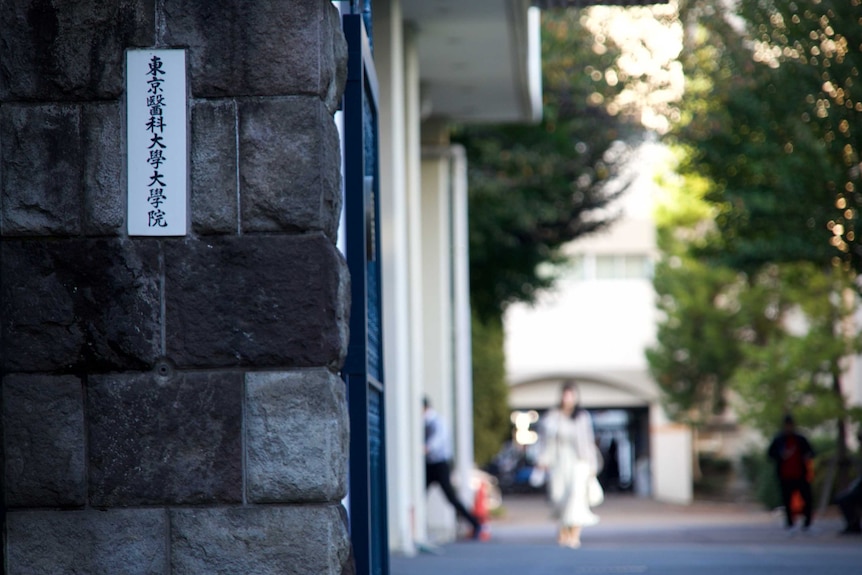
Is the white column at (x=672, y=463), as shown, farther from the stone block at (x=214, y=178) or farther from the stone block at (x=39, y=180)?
the stone block at (x=39, y=180)

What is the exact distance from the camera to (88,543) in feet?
14.0

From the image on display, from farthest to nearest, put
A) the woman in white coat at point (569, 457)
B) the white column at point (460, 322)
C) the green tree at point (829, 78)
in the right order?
the white column at point (460, 322)
the woman in white coat at point (569, 457)
the green tree at point (829, 78)

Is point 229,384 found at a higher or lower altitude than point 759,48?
lower

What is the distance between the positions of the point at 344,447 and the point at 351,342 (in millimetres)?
548

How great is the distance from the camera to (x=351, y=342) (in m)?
4.89

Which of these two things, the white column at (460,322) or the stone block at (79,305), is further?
the white column at (460,322)

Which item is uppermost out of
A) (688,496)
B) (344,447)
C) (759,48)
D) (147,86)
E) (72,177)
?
(759,48)

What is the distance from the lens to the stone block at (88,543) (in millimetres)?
4270

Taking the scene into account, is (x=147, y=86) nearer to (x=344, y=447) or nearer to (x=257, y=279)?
(x=257, y=279)

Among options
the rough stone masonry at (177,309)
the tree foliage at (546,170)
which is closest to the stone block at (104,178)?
the rough stone masonry at (177,309)

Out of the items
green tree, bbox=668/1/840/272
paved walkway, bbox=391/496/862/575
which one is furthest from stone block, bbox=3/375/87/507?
green tree, bbox=668/1/840/272

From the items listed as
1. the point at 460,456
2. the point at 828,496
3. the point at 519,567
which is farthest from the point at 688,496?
the point at 519,567

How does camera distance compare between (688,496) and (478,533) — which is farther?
(688,496)

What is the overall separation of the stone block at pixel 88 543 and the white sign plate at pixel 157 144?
92cm
